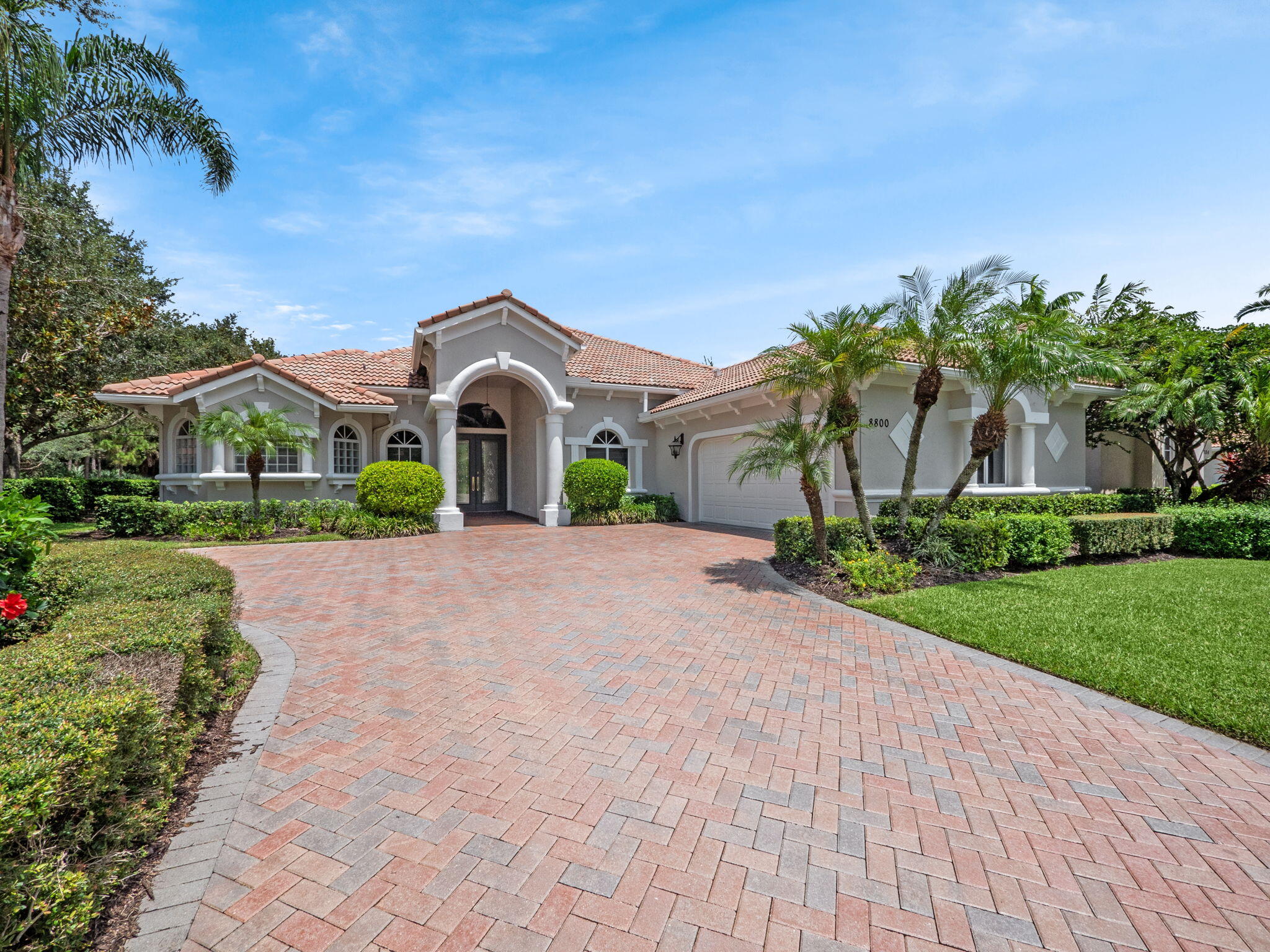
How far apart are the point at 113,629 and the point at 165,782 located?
1.35 m

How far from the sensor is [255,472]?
46.1 feet

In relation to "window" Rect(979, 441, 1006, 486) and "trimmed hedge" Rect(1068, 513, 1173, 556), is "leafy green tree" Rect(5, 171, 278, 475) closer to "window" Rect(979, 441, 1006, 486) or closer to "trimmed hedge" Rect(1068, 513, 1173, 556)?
"trimmed hedge" Rect(1068, 513, 1173, 556)

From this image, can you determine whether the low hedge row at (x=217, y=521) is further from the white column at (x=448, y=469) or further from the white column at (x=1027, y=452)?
the white column at (x=1027, y=452)

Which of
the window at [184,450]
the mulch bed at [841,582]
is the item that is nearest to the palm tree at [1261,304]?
the mulch bed at [841,582]

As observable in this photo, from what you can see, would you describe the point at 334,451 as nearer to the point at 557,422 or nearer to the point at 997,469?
the point at 557,422

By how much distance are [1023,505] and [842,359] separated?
7108 millimetres

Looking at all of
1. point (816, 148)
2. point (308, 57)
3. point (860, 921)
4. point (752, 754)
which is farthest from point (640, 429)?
point (860, 921)

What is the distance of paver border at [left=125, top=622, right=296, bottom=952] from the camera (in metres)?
2.42

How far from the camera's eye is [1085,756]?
12.8 feet

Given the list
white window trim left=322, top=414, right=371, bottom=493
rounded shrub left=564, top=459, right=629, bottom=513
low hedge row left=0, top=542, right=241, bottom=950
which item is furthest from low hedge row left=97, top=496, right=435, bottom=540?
low hedge row left=0, top=542, right=241, bottom=950

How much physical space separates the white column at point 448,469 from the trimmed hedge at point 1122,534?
1432 cm

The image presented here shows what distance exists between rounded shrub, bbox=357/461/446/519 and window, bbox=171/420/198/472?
4.81m

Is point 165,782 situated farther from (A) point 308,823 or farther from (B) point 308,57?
(B) point 308,57

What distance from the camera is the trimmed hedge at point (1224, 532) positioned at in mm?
11727
